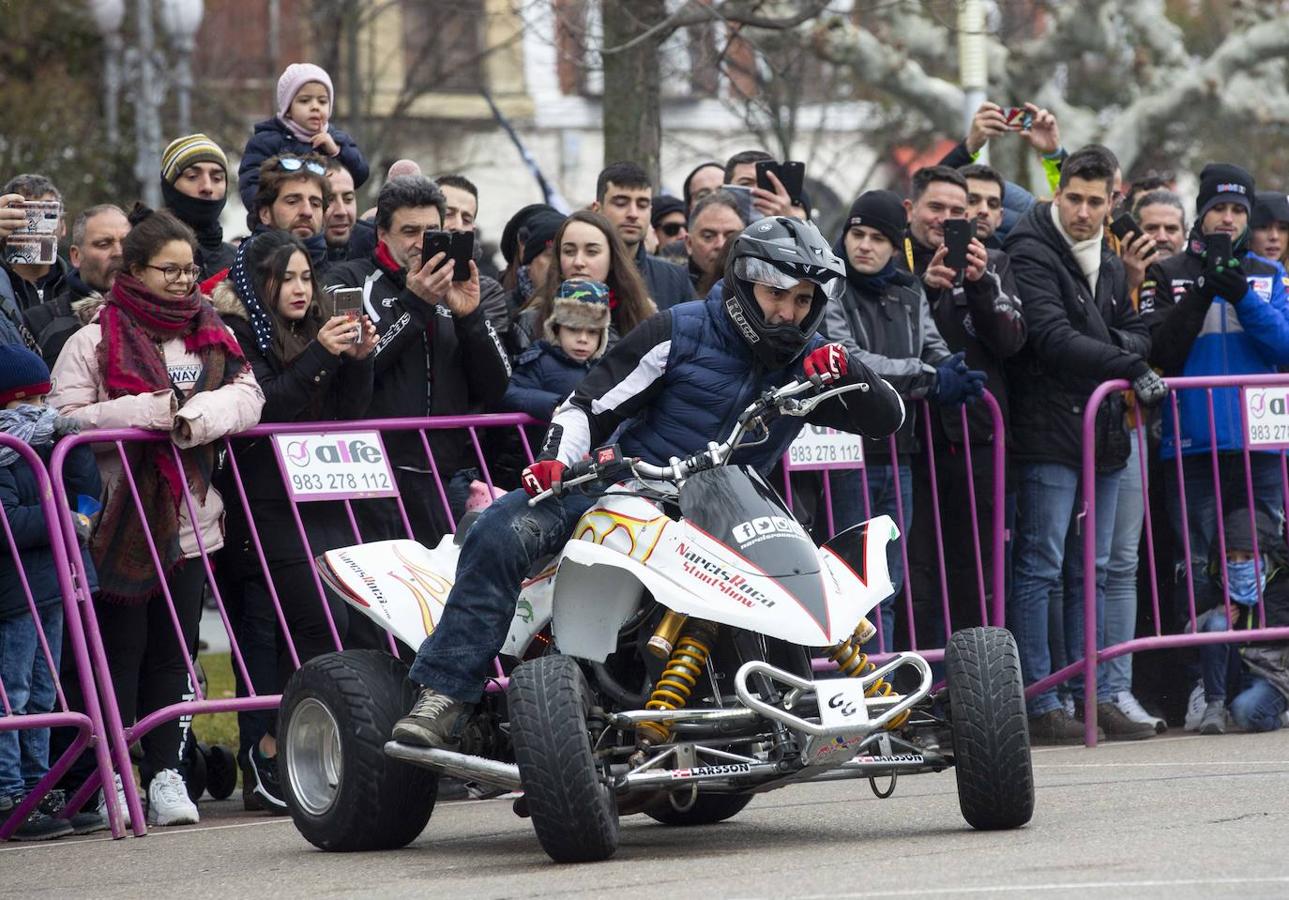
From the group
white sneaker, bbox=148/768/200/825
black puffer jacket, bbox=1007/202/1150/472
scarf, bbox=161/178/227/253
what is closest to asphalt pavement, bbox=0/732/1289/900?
white sneaker, bbox=148/768/200/825

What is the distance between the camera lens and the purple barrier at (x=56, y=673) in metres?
8.34

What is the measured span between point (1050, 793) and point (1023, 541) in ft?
8.08

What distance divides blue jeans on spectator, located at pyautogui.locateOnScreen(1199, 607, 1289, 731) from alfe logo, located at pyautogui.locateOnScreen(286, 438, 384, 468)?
4034 mm

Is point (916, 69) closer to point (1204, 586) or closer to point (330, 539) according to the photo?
point (1204, 586)

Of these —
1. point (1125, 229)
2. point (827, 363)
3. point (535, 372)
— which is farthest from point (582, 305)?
point (1125, 229)

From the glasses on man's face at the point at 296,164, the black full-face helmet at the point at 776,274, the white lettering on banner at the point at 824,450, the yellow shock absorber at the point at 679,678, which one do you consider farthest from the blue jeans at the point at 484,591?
the glasses on man's face at the point at 296,164

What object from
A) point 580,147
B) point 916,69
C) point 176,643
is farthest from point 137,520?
point 580,147

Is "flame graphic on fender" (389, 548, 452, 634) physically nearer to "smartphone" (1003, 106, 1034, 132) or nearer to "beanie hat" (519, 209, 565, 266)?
"beanie hat" (519, 209, 565, 266)

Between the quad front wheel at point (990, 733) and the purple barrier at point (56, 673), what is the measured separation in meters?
3.20

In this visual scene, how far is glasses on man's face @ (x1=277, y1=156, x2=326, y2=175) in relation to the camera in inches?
385

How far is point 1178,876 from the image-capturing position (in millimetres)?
6105

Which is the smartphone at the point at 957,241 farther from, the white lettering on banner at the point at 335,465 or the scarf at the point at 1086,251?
the white lettering on banner at the point at 335,465

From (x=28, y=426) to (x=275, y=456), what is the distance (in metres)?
1.03

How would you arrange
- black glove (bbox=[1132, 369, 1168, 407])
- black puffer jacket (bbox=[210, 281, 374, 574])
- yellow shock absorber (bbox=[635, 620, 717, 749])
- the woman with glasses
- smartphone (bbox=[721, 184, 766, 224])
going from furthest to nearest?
smartphone (bbox=[721, 184, 766, 224])
black glove (bbox=[1132, 369, 1168, 407])
black puffer jacket (bbox=[210, 281, 374, 574])
the woman with glasses
yellow shock absorber (bbox=[635, 620, 717, 749])
